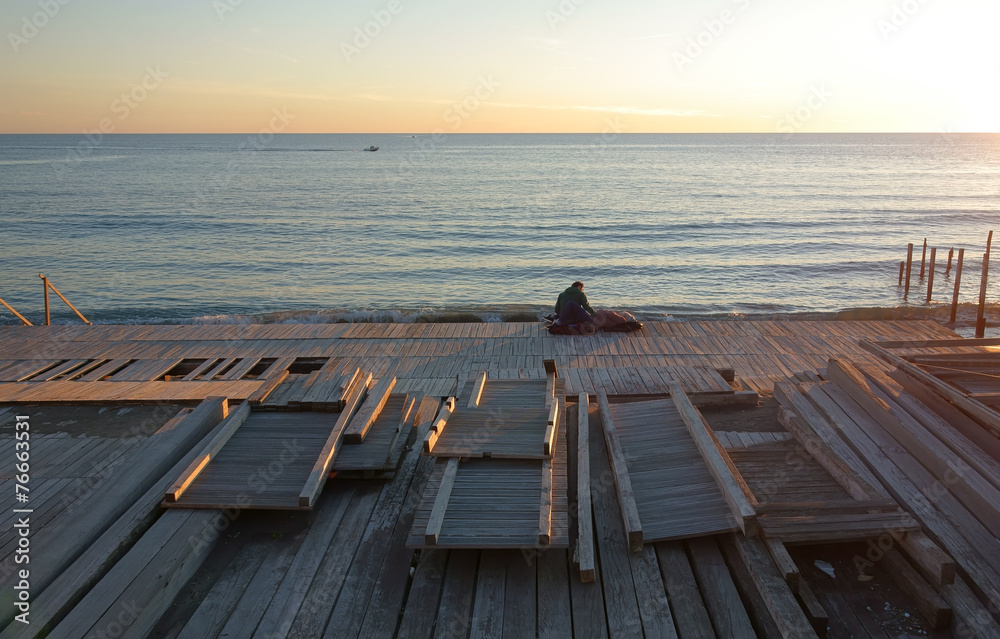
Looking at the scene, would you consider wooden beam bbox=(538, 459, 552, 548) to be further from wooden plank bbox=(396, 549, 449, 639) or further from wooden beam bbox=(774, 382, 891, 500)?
wooden beam bbox=(774, 382, 891, 500)

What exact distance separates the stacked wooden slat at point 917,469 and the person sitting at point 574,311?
21.8 feet

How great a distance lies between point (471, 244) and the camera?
38.1 m

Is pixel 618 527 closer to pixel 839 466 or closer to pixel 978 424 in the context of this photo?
pixel 839 466

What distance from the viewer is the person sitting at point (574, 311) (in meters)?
15.9

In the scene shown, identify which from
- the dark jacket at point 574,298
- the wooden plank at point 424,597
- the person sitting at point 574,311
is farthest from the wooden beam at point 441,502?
the dark jacket at point 574,298

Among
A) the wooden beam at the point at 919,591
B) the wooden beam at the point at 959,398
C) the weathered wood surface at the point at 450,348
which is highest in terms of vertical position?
the weathered wood surface at the point at 450,348

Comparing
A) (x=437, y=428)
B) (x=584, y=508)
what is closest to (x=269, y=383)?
(x=437, y=428)

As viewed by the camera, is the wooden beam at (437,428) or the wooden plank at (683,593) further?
the wooden beam at (437,428)

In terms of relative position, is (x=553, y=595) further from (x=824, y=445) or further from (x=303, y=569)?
(x=824, y=445)

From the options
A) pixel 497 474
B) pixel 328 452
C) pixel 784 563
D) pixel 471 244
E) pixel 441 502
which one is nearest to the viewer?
pixel 784 563

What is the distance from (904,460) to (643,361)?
6872mm

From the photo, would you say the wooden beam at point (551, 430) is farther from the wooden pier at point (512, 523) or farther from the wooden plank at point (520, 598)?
the wooden plank at point (520, 598)

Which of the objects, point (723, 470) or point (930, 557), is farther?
point (723, 470)

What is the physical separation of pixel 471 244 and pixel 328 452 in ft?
103
